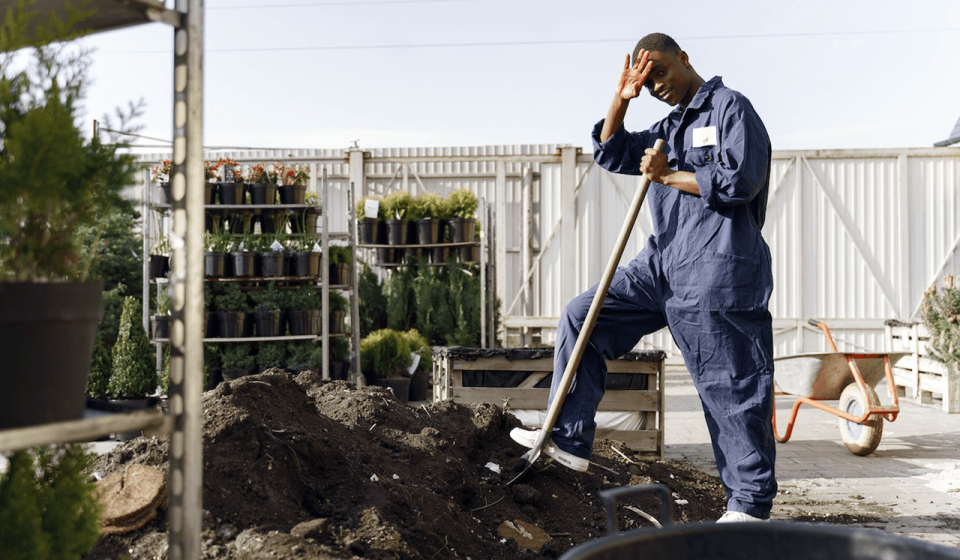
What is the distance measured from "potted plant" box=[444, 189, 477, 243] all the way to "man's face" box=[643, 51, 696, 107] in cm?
688

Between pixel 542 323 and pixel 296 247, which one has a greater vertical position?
pixel 296 247

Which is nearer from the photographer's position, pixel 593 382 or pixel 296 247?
pixel 593 382

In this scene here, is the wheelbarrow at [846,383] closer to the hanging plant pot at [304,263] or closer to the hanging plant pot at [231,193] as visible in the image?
the hanging plant pot at [304,263]

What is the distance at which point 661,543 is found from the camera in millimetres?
1222

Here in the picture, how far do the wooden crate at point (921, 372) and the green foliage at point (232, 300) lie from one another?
244 inches

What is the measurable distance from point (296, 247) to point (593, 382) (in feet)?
16.4

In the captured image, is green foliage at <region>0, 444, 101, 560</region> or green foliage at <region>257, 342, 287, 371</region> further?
green foliage at <region>257, 342, 287, 371</region>

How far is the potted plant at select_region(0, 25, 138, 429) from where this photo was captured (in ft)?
4.16

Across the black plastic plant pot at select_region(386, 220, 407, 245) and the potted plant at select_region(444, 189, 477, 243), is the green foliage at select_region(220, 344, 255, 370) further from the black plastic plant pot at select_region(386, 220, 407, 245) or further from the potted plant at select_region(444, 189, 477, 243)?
the potted plant at select_region(444, 189, 477, 243)

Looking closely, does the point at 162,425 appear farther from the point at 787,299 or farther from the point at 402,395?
the point at 787,299

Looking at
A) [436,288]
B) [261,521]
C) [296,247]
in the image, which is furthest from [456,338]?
[261,521]

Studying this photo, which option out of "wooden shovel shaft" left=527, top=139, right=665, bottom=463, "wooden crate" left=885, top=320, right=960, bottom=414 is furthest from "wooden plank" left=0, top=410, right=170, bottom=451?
"wooden crate" left=885, top=320, right=960, bottom=414

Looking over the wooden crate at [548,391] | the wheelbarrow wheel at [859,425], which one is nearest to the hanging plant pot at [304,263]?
the wooden crate at [548,391]

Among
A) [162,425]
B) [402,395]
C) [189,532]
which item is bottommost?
[402,395]
